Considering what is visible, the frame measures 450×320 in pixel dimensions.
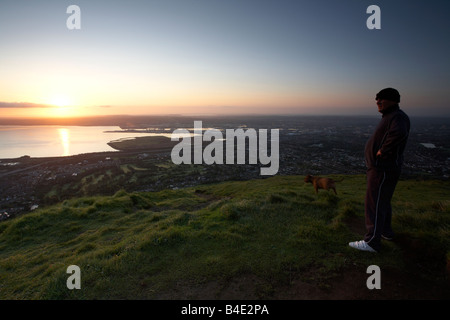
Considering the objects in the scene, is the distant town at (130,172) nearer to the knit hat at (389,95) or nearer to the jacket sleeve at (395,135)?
the jacket sleeve at (395,135)

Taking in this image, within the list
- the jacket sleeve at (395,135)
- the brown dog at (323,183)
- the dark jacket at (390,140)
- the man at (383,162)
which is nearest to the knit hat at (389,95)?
the man at (383,162)

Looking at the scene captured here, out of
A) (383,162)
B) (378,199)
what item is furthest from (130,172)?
(383,162)

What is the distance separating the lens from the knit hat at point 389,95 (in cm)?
417

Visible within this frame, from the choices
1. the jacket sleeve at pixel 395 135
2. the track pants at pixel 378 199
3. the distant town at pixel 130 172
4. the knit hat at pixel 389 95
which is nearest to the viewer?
the jacket sleeve at pixel 395 135

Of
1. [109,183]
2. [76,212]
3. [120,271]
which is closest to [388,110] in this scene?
[120,271]

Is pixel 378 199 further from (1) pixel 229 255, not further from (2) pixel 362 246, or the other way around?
(1) pixel 229 255

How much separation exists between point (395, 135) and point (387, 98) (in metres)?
0.82

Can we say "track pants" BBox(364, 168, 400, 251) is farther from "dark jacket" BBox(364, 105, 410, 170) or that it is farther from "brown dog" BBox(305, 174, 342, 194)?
"brown dog" BBox(305, 174, 342, 194)

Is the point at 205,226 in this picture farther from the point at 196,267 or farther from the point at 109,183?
the point at 109,183

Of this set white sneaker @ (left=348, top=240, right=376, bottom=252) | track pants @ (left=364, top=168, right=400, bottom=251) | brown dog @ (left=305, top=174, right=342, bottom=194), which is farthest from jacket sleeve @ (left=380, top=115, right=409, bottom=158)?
brown dog @ (left=305, top=174, right=342, bottom=194)

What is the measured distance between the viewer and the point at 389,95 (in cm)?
419

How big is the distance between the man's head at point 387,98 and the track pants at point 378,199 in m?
1.24

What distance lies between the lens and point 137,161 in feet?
233
